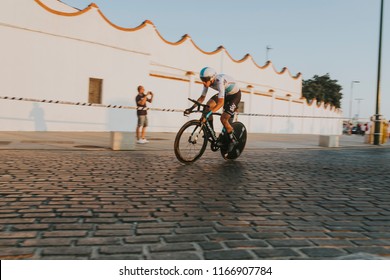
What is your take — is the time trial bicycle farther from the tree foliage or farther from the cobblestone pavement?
the tree foliage

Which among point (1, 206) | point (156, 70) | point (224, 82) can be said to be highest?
point (156, 70)

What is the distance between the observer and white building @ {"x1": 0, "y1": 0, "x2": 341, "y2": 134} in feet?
52.3

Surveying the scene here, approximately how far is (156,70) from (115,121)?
431 cm

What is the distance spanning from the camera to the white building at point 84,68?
1595 cm

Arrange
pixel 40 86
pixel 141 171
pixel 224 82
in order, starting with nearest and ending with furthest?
pixel 141 171 → pixel 224 82 → pixel 40 86

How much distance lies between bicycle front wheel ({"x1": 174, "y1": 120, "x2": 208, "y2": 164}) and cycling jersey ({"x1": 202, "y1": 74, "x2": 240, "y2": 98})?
2.29 ft

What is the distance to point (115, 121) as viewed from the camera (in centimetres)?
1958

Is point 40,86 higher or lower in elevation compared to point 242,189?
higher

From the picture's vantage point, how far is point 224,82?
310 inches

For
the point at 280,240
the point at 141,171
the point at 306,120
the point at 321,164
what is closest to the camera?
the point at 280,240

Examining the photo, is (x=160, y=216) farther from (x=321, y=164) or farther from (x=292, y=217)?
(x=321, y=164)

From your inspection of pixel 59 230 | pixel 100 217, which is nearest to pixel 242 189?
pixel 100 217

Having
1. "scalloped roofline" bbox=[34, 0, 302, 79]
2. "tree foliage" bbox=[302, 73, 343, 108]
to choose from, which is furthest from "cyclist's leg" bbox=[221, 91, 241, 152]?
"tree foliage" bbox=[302, 73, 343, 108]

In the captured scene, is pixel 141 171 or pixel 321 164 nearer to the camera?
pixel 141 171
